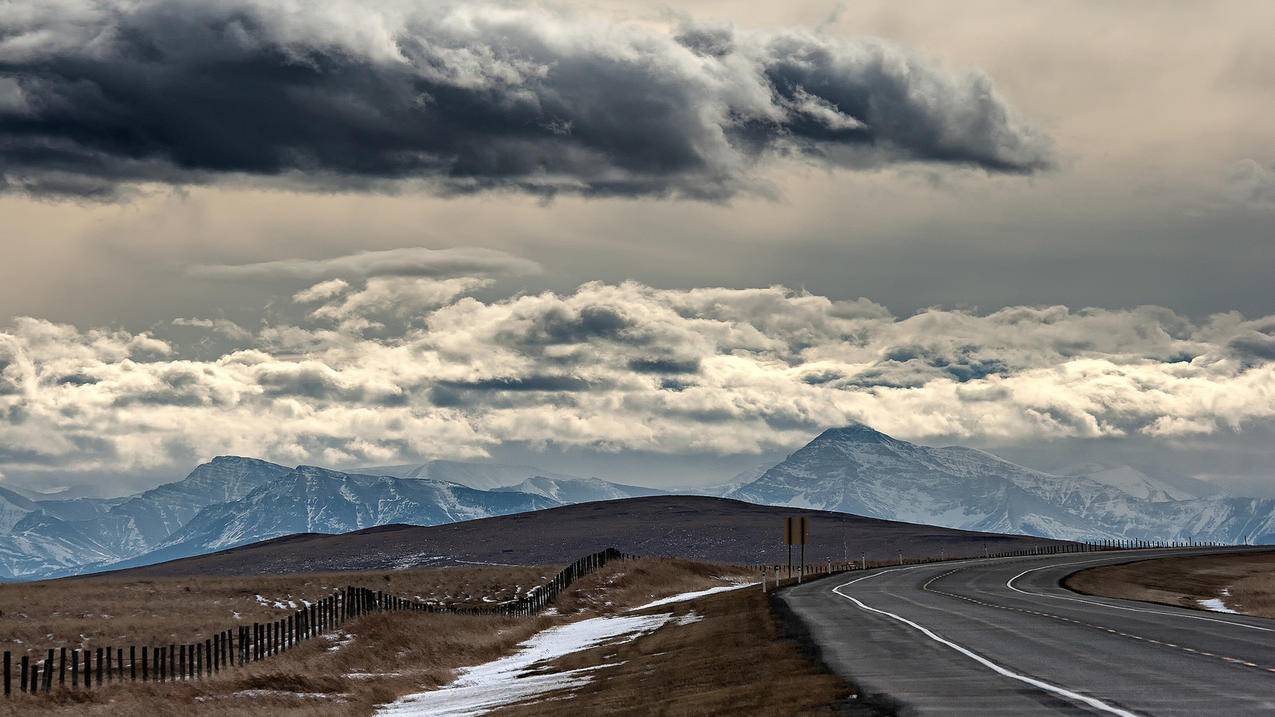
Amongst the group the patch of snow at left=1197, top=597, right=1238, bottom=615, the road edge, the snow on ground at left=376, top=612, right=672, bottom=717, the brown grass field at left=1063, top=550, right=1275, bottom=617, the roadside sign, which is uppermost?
the roadside sign

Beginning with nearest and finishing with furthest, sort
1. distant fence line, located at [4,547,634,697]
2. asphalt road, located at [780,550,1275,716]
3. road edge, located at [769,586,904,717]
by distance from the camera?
road edge, located at [769,586,904,717], asphalt road, located at [780,550,1275,716], distant fence line, located at [4,547,634,697]

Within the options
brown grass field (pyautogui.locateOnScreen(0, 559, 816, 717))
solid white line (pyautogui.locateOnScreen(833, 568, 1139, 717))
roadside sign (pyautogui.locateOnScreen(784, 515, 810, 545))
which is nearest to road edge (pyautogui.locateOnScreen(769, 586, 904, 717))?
brown grass field (pyautogui.locateOnScreen(0, 559, 816, 717))

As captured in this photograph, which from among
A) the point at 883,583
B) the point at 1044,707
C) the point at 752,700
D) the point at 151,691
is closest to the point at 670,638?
the point at 151,691

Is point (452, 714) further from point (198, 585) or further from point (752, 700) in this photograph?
point (198, 585)

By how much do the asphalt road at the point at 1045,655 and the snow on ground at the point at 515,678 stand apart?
726 cm

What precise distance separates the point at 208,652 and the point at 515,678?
30.4 ft

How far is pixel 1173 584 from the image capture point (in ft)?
315

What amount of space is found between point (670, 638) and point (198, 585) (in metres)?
78.4

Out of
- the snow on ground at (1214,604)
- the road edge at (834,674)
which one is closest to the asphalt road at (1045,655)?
the road edge at (834,674)

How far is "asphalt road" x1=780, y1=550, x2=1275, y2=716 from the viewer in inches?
875

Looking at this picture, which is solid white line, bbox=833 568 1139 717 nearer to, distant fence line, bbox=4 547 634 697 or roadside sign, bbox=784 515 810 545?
distant fence line, bbox=4 547 634 697

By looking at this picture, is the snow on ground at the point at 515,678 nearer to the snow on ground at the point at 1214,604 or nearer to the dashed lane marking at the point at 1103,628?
the dashed lane marking at the point at 1103,628

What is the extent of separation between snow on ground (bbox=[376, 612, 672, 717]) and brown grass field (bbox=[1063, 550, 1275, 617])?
2943cm

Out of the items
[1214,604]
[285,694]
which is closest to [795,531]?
[1214,604]
